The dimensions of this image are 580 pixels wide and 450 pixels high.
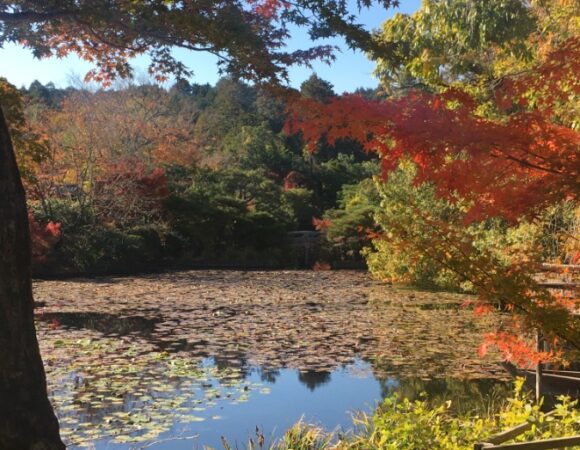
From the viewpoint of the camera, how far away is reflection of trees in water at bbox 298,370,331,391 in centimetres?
697

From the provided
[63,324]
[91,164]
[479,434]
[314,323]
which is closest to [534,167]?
[479,434]

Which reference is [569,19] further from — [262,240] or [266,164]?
[266,164]

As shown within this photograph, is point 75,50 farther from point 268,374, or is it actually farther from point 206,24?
point 268,374

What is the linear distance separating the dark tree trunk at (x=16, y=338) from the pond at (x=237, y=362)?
194cm

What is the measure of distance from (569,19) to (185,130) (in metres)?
19.3

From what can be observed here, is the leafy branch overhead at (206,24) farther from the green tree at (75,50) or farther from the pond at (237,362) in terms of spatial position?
the pond at (237,362)

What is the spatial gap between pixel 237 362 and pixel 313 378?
3.01ft

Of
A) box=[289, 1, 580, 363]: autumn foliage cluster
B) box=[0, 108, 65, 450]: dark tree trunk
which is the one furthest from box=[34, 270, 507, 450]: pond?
box=[289, 1, 580, 363]: autumn foliage cluster

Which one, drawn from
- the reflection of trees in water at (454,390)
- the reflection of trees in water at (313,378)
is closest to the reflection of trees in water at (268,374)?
the reflection of trees in water at (313,378)

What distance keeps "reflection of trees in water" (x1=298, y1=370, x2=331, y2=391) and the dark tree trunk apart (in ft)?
13.6

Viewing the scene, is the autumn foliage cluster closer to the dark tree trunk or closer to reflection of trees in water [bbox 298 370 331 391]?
the dark tree trunk

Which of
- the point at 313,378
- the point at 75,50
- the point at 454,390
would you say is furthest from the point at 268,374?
the point at 75,50

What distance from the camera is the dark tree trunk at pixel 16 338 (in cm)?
295

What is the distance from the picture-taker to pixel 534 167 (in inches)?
116
